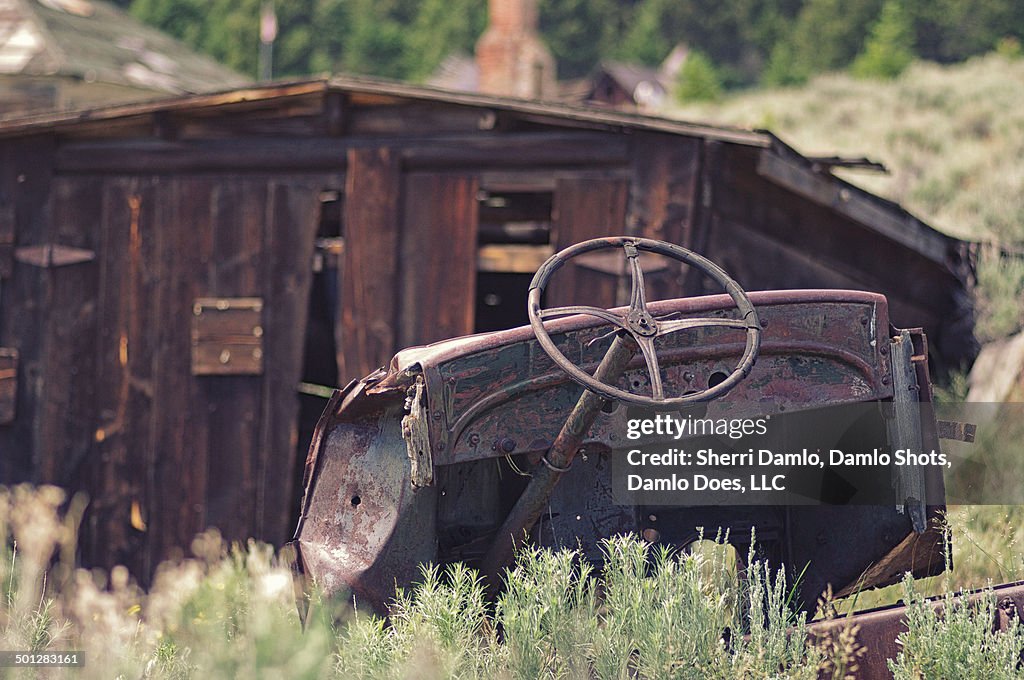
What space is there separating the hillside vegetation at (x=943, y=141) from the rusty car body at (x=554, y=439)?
10.9ft

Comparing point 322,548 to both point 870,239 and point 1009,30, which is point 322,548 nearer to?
point 870,239

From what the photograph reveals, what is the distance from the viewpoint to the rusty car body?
3631 mm

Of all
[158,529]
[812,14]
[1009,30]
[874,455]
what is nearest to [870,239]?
[874,455]

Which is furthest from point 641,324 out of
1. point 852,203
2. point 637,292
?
point 852,203

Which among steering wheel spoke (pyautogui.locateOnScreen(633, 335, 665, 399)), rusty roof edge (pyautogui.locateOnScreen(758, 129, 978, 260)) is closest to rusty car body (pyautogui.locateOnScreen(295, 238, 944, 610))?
steering wheel spoke (pyautogui.locateOnScreen(633, 335, 665, 399))

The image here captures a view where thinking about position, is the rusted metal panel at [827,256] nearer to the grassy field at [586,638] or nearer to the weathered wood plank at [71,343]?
the grassy field at [586,638]

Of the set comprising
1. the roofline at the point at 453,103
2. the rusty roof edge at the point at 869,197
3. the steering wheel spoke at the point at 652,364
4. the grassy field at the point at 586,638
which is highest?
the roofline at the point at 453,103

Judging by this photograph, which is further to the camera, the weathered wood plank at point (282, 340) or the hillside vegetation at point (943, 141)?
the hillside vegetation at point (943, 141)

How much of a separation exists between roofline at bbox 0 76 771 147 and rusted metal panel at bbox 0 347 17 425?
1582 millimetres

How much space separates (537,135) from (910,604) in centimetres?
383

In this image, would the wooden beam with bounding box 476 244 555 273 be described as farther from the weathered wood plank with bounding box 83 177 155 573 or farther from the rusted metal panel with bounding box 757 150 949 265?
the weathered wood plank with bounding box 83 177 155 573

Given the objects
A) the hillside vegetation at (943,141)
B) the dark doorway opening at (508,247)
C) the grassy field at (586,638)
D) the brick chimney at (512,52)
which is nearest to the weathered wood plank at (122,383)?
the dark doorway opening at (508,247)

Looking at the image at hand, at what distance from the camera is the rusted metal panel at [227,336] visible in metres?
6.97

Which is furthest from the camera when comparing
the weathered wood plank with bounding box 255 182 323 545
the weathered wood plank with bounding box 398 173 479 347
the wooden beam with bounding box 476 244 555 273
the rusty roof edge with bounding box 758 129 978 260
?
the weathered wood plank with bounding box 255 182 323 545
